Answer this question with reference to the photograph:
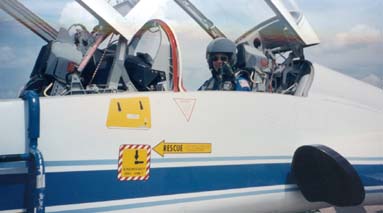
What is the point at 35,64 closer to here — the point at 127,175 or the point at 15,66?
the point at 15,66

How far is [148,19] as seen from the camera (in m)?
3.56

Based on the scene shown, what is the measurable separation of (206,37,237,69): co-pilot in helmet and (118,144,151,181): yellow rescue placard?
3.67 ft

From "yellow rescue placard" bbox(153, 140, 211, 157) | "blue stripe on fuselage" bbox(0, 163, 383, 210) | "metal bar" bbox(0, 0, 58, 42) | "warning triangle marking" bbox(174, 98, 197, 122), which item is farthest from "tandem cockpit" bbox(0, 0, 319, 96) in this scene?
"blue stripe on fuselage" bbox(0, 163, 383, 210)

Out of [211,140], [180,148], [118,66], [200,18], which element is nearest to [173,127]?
[180,148]

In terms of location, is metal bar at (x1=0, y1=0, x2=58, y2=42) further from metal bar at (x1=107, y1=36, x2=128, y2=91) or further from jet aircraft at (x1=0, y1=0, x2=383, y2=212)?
metal bar at (x1=107, y1=36, x2=128, y2=91)

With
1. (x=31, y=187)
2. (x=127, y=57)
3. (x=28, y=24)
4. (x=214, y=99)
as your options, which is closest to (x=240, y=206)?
(x=214, y=99)

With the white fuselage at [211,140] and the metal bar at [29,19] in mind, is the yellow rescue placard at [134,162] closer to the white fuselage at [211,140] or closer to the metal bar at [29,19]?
the white fuselage at [211,140]

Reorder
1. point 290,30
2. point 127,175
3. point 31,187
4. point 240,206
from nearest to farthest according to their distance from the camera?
point 31,187, point 127,175, point 240,206, point 290,30

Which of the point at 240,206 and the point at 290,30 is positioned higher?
the point at 290,30

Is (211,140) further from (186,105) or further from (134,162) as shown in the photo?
(134,162)

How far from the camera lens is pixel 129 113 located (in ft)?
10.3

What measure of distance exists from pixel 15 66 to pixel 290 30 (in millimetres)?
2245

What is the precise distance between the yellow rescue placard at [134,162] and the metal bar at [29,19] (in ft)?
3.12

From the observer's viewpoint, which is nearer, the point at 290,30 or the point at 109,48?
the point at 109,48
